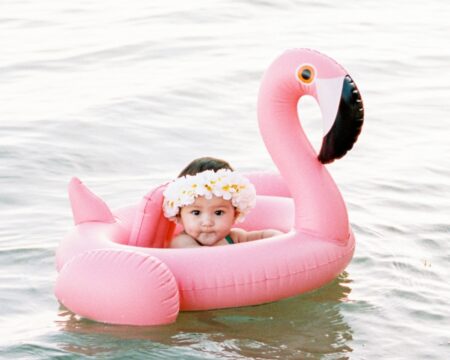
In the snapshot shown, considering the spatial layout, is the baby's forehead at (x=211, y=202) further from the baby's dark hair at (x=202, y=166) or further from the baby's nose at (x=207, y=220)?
the baby's dark hair at (x=202, y=166)

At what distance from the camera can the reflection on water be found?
200 inches

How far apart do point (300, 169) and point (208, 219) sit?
469 millimetres

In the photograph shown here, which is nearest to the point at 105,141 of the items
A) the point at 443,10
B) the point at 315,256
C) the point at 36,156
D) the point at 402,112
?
the point at 36,156

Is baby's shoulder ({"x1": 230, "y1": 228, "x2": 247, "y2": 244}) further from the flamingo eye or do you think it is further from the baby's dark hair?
the flamingo eye

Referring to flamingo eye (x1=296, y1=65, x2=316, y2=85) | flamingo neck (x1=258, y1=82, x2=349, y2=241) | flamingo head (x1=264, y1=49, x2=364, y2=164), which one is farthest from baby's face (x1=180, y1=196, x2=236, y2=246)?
flamingo eye (x1=296, y1=65, x2=316, y2=85)

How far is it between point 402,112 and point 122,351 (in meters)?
4.28

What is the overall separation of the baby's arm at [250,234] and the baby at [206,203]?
0.08 meters

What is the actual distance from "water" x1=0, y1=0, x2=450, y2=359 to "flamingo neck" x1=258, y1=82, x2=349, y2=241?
0.35 m

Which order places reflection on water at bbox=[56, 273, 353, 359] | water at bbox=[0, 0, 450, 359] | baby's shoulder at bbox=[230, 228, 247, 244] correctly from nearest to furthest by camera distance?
reflection on water at bbox=[56, 273, 353, 359], water at bbox=[0, 0, 450, 359], baby's shoulder at bbox=[230, 228, 247, 244]

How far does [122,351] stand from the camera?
16.5 feet

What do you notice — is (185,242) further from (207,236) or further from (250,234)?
(250,234)

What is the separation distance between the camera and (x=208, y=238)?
557 centimetres

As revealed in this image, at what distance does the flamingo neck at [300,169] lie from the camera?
557 centimetres

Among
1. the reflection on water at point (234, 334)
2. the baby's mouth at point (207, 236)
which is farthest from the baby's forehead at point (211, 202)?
the reflection on water at point (234, 334)
